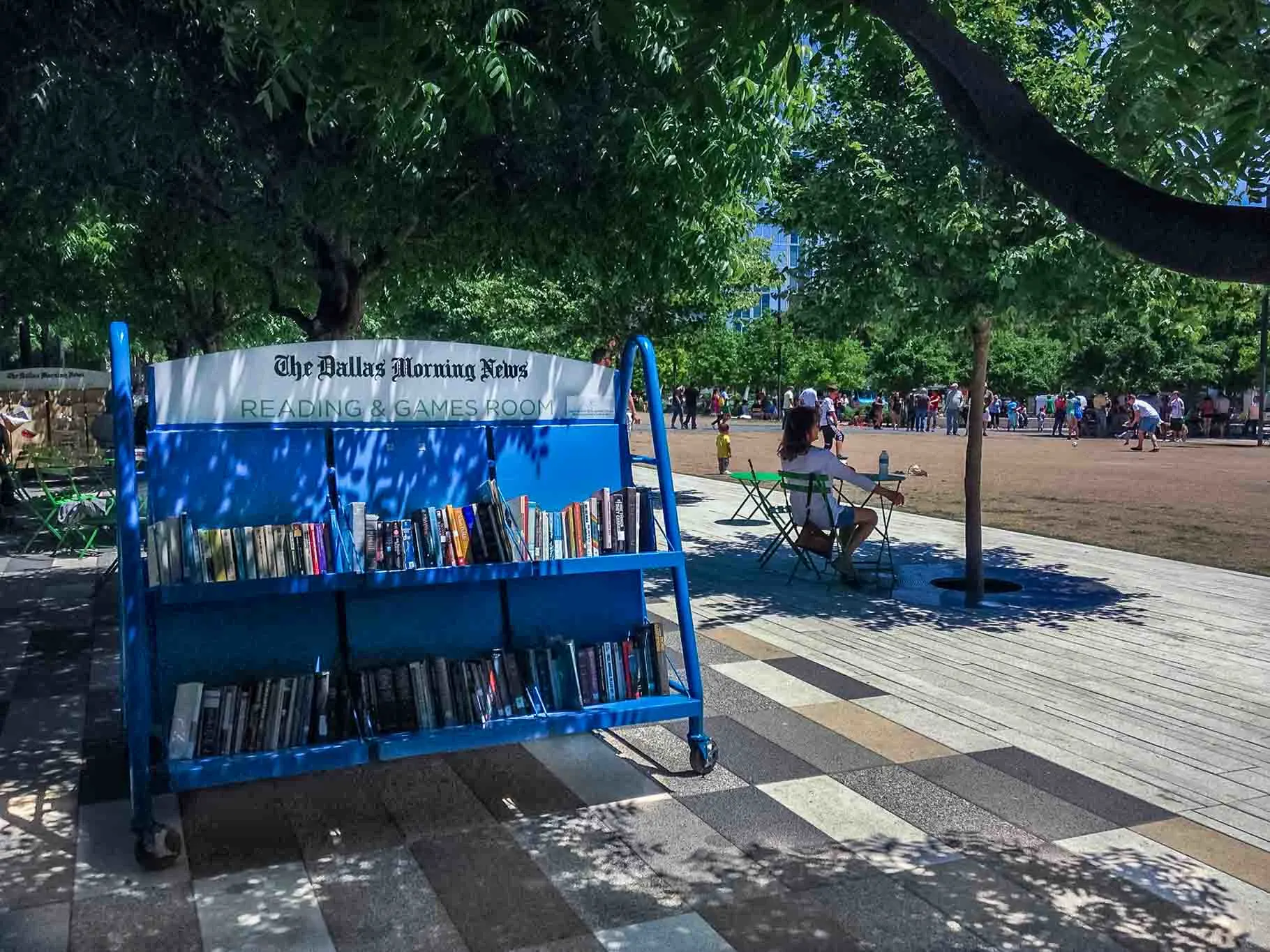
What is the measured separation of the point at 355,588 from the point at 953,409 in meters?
39.3

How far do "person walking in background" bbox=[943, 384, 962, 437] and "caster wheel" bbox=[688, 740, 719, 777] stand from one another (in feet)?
124

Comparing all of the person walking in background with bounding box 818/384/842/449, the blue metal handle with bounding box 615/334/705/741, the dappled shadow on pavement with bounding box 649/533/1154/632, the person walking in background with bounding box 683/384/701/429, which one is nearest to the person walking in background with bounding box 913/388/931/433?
the person walking in background with bounding box 683/384/701/429

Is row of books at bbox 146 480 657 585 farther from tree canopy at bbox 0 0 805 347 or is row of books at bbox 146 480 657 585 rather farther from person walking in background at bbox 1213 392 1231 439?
person walking in background at bbox 1213 392 1231 439

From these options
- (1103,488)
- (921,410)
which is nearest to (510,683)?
(1103,488)

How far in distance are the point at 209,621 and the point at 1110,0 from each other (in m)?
6.24

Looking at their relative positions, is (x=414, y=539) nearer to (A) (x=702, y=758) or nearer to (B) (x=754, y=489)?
(A) (x=702, y=758)

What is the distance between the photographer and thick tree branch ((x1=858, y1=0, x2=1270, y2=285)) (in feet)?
8.96

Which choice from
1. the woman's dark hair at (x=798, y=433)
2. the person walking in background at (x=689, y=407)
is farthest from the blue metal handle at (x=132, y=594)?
the person walking in background at (x=689, y=407)

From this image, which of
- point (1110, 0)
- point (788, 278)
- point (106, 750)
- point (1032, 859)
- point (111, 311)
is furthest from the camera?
point (111, 311)

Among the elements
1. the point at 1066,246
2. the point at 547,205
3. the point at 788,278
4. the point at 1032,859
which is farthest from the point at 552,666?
the point at 788,278

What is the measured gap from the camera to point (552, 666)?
498 cm

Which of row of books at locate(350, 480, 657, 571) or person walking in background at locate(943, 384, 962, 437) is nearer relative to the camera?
row of books at locate(350, 480, 657, 571)

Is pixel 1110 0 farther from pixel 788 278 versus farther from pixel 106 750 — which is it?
pixel 106 750

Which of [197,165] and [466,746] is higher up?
[197,165]
